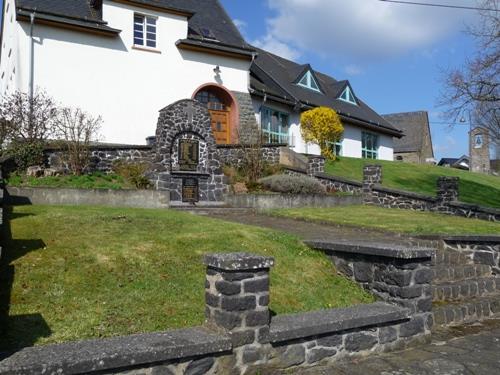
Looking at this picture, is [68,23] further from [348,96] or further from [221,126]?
[348,96]

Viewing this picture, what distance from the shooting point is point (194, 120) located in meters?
17.2

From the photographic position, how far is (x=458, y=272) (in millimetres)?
8328

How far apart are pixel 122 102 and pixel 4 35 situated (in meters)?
8.75

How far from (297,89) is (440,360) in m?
27.1

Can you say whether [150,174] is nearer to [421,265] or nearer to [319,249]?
[319,249]

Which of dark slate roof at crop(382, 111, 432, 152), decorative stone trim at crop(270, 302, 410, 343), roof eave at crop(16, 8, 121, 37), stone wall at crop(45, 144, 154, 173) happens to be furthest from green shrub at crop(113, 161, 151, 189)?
dark slate roof at crop(382, 111, 432, 152)

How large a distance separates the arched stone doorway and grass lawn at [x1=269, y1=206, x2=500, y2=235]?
8.73 m

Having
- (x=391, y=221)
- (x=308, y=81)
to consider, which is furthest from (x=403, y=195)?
(x=308, y=81)

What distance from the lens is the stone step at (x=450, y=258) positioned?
29.0 ft

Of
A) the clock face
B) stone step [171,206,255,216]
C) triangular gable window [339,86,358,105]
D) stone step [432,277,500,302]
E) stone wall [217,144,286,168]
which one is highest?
triangular gable window [339,86,358,105]

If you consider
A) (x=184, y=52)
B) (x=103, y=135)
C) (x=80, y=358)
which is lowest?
(x=80, y=358)

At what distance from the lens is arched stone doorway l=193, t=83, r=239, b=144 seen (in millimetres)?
23781

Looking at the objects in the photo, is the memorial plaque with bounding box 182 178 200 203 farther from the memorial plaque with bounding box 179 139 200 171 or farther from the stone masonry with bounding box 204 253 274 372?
the stone masonry with bounding box 204 253 274 372

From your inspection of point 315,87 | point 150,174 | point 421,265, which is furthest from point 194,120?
point 315,87
